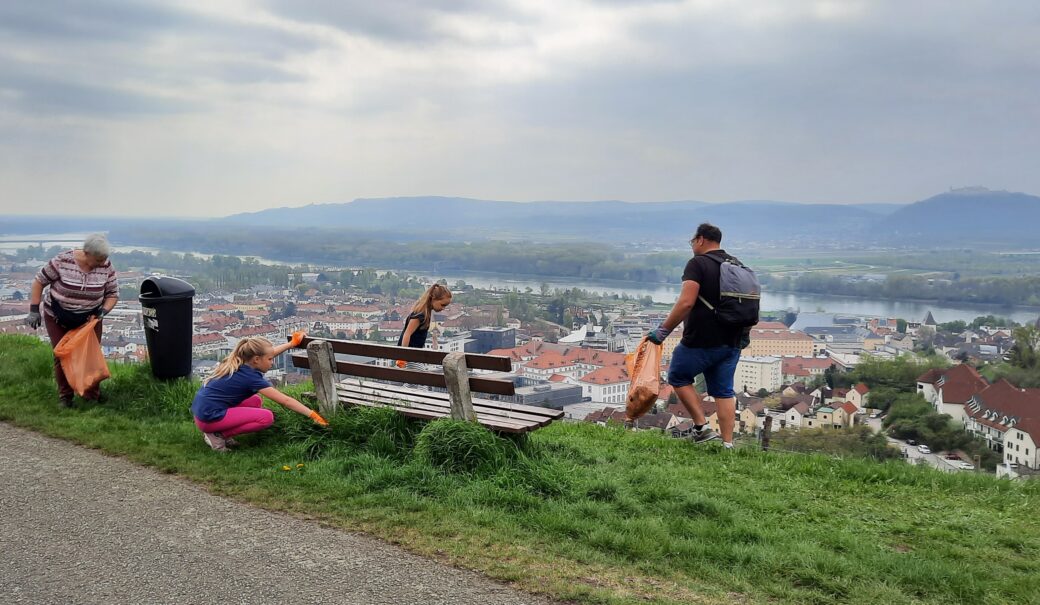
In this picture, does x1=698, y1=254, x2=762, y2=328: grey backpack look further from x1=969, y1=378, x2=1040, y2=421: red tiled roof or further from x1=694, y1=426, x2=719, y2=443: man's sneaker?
x1=969, y1=378, x2=1040, y2=421: red tiled roof

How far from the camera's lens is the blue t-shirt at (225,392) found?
18.6 feet

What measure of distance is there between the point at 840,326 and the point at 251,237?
4441 centimetres

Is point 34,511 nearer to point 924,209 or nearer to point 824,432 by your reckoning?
point 824,432

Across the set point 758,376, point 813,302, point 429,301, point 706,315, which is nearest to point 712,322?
point 706,315

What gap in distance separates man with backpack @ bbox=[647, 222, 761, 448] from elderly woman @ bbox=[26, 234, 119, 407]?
205 inches

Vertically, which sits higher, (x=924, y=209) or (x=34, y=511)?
(x=924, y=209)

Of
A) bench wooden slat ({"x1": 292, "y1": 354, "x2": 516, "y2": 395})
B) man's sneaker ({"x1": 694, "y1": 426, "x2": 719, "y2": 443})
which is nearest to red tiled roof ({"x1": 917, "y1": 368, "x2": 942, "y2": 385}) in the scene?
man's sneaker ({"x1": 694, "y1": 426, "x2": 719, "y2": 443})

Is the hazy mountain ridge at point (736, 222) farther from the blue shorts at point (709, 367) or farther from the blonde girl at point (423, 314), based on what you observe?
the blue shorts at point (709, 367)

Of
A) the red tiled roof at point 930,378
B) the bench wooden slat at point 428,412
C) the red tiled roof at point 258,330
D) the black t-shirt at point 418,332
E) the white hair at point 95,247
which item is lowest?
the red tiled roof at point 930,378

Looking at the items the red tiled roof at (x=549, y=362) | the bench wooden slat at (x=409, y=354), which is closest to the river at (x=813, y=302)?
the red tiled roof at (x=549, y=362)

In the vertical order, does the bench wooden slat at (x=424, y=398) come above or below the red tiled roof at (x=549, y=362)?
above

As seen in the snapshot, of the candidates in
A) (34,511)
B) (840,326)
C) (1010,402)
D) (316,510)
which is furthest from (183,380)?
(840,326)

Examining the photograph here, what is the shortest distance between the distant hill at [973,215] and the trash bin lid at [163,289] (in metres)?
86.2

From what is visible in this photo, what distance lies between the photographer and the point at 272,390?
5.72m
